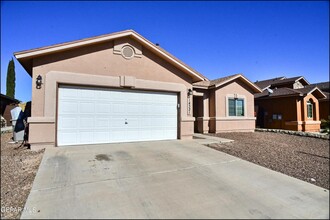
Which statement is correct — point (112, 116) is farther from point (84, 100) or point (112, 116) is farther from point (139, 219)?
point (139, 219)

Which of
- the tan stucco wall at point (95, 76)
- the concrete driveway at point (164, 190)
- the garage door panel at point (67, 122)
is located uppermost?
the tan stucco wall at point (95, 76)

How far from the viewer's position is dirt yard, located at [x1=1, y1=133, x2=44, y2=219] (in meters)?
3.61

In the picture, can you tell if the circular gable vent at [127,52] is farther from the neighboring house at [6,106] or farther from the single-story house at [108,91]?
the neighboring house at [6,106]

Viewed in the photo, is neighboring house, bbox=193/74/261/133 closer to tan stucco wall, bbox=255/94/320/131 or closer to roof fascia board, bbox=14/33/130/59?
tan stucco wall, bbox=255/94/320/131

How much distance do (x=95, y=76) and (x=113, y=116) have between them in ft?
5.94

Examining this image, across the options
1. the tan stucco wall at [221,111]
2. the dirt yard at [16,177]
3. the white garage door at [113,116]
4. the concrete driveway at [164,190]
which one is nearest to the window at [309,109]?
the tan stucco wall at [221,111]

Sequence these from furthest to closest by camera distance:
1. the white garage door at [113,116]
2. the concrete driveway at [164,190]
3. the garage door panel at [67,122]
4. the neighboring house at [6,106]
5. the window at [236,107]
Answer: the neighboring house at [6,106] → the window at [236,107] → the white garage door at [113,116] → the garage door panel at [67,122] → the concrete driveway at [164,190]

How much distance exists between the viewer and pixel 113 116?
28.9ft

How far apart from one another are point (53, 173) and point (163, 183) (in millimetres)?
2706

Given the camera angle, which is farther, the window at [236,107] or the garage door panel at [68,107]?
the window at [236,107]

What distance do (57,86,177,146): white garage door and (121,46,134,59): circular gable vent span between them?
1566 mm

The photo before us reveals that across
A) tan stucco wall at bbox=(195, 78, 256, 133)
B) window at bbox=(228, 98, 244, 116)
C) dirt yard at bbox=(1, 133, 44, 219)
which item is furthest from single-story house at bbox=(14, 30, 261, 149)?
window at bbox=(228, 98, 244, 116)

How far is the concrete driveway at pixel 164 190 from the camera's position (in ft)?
11.5

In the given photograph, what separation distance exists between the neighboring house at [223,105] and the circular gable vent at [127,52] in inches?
211
